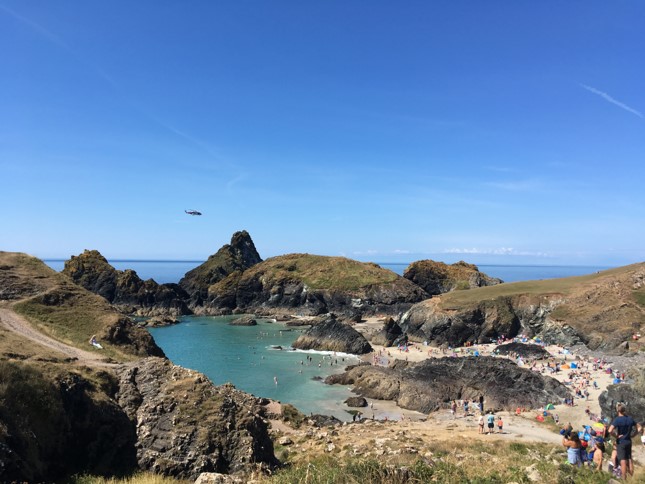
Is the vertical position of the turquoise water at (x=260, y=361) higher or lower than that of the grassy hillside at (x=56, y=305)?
→ lower

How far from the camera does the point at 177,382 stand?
16656 millimetres

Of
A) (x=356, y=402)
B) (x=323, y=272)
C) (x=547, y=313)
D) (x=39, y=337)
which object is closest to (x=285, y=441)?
(x=39, y=337)

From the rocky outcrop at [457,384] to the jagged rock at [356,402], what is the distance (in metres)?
2.52

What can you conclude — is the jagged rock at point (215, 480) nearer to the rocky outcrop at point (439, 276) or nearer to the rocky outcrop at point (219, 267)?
the rocky outcrop at point (219, 267)

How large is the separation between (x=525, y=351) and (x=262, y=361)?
39.5m

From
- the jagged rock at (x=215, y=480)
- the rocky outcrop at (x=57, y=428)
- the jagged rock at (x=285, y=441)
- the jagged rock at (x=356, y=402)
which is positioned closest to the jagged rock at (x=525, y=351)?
the jagged rock at (x=356, y=402)

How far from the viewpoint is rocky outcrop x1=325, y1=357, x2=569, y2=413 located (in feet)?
131

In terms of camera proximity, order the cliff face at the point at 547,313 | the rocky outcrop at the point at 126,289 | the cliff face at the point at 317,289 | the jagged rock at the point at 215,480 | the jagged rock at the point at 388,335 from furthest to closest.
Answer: the cliff face at the point at 317,289, the rocky outcrop at the point at 126,289, the jagged rock at the point at 388,335, the cliff face at the point at 547,313, the jagged rock at the point at 215,480

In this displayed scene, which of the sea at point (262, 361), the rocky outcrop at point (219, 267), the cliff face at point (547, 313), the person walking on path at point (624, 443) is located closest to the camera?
the person walking on path at point (624, 443)

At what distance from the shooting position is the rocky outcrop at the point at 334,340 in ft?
223

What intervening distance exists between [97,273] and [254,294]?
4786cm

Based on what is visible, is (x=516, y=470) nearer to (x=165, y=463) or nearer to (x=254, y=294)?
(x=165, y=463)

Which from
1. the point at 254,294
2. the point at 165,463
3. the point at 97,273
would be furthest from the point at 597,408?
the point at 97,273

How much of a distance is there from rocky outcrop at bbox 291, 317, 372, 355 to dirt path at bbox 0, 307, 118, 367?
46.6 metres
